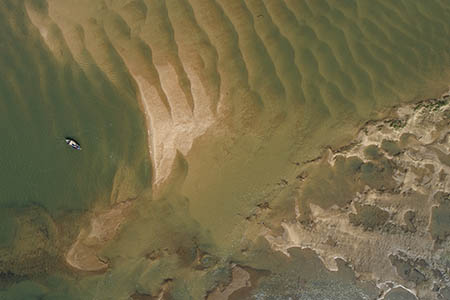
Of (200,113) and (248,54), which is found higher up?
(248,54)

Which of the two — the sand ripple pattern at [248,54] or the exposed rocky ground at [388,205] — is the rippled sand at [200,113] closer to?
the sand ripple pattern at [248,54]

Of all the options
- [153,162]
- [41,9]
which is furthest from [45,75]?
[153,162]

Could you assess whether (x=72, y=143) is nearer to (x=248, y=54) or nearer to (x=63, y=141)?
(x=63, y=141)

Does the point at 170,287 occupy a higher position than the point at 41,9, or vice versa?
the point at 41,9

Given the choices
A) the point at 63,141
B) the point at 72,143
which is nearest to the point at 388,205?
the point at 72,143

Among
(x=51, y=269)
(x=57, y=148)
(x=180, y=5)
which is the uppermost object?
(x=180, y=5)

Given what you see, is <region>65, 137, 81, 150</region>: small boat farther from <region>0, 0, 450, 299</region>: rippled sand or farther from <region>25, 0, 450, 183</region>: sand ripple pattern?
<region>25, 0, 450, 183</region>: sand ripple pattern

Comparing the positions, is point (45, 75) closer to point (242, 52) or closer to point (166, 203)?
point (166, 203)

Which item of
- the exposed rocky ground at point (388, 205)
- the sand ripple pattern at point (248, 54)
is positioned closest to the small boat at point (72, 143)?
the sand ripple pattern at point (248, 54)
